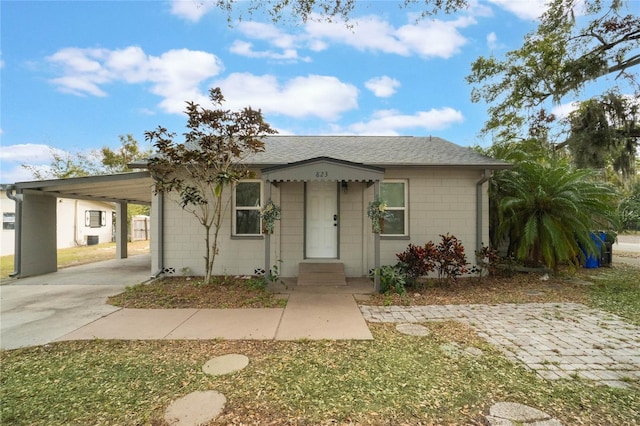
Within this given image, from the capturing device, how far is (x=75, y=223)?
1703cm

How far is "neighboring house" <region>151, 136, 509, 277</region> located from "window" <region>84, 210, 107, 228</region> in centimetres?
1469

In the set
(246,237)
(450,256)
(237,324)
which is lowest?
(237,324)

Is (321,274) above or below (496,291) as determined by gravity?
above

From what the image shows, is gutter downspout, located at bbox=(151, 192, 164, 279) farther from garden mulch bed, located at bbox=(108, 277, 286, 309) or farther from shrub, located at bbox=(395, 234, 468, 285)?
shrub, located at bbox=(395, 234, 468, 285)

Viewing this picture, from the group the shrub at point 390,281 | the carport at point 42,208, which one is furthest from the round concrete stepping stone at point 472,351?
the carport at point 42,208

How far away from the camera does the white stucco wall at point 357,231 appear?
23.8 feet

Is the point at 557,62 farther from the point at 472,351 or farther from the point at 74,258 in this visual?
the point at 74,258

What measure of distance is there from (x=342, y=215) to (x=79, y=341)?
210 inches

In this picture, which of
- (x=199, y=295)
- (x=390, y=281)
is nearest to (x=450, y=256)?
(x=390, y=281)

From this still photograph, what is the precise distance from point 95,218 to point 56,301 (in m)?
16.3

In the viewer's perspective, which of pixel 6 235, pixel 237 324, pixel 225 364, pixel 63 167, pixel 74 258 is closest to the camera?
pixel 225 364

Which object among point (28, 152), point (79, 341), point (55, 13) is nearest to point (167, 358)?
point (79, 341)

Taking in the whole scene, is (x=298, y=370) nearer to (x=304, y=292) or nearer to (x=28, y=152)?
(x=304, y=292)

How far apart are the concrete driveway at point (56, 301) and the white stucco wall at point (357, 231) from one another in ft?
5.41
